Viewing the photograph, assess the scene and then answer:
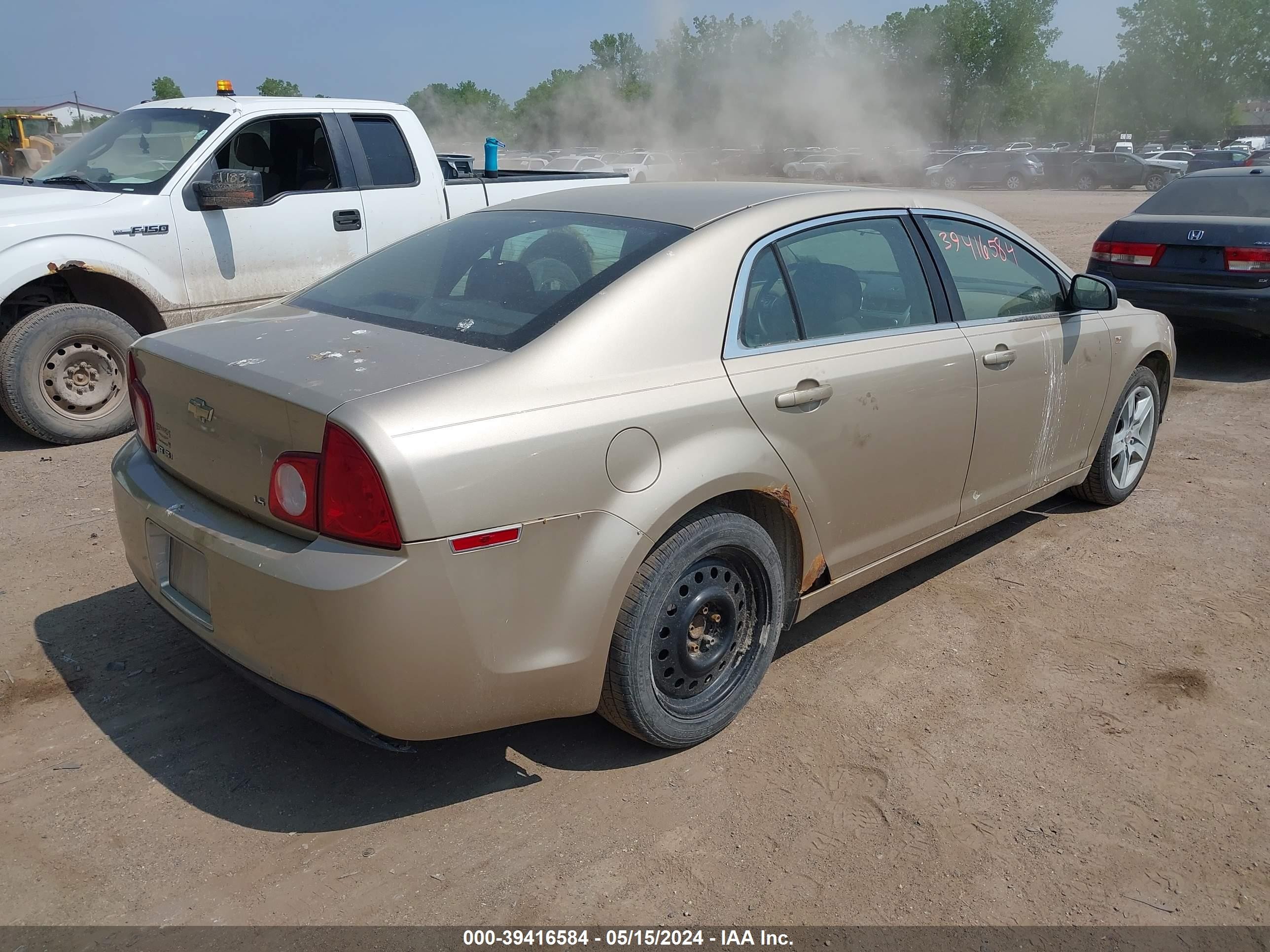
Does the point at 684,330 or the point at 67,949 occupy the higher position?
the point at 684,330

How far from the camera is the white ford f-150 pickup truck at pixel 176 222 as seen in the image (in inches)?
222

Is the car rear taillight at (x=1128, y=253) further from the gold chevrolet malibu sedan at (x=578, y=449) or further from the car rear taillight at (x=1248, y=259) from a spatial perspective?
the gold chevrolet malibu sedan at (x=578, y=449)

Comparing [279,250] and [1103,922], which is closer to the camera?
[1103,922]

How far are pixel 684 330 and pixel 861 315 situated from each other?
876 millimetres

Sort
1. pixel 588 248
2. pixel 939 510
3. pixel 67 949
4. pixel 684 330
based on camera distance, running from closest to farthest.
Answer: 1. pixel 67 949
2. pixel 684 330
3. pixel 588 248
4. pixel 939 510

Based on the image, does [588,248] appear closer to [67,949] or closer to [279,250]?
[67,949]

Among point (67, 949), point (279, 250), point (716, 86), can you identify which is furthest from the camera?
point (716, 86)

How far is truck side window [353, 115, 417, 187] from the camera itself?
6871 millimetres

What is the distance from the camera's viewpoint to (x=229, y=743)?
3.06 metres

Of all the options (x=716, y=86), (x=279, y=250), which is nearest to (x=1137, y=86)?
(x=716, y=86)

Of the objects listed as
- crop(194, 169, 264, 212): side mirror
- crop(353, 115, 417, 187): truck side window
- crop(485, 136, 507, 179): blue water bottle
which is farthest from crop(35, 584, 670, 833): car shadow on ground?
crop(485, 136, 507, 179): blue water bottle

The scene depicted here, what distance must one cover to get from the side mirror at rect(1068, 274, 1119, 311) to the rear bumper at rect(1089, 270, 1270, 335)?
3.43m

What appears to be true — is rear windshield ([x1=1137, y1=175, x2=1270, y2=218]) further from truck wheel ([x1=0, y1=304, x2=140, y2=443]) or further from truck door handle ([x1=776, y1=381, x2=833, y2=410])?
truck wheel ([x1=0, y1=304, x2=140, y2=443])

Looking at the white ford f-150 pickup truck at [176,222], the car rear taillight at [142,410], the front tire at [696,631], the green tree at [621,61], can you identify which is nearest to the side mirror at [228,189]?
the white ford f-150 pickup truck at [176,222]
